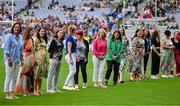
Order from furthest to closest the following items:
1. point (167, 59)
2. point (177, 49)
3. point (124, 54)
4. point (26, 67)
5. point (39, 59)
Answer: point (177, 49)
point (167, 59)
point (124, 54)
point (39, 59)
point (26, 67)

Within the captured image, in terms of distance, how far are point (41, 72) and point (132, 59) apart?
5882 mm

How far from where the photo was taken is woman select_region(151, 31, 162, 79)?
2511 cm

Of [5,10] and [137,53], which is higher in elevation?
[5,10]

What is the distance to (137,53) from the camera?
938 inches

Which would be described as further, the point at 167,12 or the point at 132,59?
the point at 167,12

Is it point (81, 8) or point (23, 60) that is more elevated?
point (81, 8)

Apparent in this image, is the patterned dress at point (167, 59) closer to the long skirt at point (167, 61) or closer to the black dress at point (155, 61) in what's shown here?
the long skirt at point (167, 61)

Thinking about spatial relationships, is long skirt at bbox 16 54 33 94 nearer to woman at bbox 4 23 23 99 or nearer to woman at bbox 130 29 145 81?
woman at bbox 4 23 23 99

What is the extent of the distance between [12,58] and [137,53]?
7529 millimetres

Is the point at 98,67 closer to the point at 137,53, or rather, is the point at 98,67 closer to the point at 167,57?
the point at 137,53

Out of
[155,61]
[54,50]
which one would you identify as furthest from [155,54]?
[54,50]

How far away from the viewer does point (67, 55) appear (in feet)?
65.2

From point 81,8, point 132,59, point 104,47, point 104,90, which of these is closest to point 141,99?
point 104,90

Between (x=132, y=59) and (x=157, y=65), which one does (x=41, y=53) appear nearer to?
(x=132, y=59)
